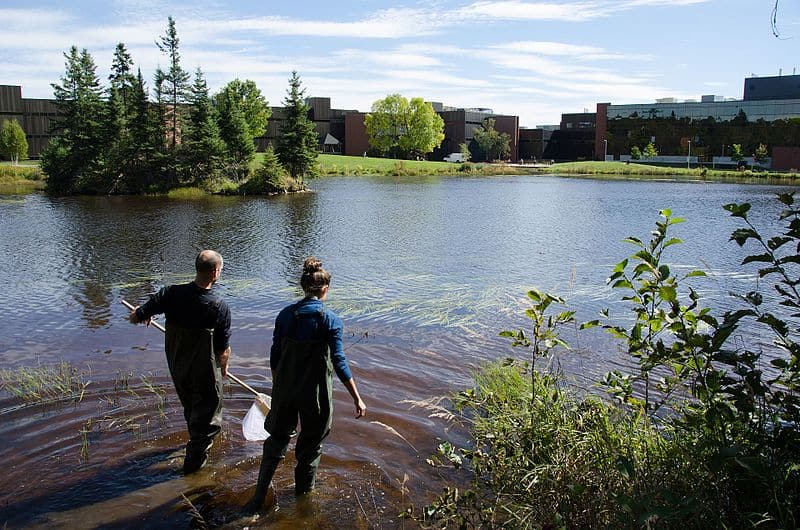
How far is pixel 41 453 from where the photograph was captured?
6.05 meters

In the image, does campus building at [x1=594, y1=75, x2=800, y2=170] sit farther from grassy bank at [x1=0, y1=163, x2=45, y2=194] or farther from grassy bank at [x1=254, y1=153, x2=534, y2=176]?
grassy bank at [x1=0, y1=163, x2=45, y2=194]

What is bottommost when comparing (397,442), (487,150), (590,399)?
(397,442)

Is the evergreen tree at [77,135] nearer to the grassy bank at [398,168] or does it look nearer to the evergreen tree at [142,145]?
the evergreen tree at [142,145]

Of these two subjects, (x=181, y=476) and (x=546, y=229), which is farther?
(x=546, y=229)

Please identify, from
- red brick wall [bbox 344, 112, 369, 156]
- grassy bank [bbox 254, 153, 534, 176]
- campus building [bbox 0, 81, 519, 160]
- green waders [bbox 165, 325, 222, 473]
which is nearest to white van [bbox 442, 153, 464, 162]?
campus building [bbox 0, 81, 519, 160]

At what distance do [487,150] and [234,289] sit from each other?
87342 mm

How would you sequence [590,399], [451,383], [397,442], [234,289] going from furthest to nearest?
[234,289] → [451,383] → [397,442] → [590,399]

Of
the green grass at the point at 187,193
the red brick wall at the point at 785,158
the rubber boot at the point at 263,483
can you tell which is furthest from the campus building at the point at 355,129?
the rubber boot at the point at 263,483

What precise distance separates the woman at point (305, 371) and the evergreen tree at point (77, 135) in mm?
44750

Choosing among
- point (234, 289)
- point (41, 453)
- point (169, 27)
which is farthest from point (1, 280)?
point (169, 27)

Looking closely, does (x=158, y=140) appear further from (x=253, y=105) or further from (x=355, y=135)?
(x=355, y=135)

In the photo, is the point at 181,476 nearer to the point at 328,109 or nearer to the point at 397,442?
the point at 397,442

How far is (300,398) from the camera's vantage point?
4.94 meters

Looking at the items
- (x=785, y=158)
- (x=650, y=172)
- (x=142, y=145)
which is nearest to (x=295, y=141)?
(x=142, y=145)
